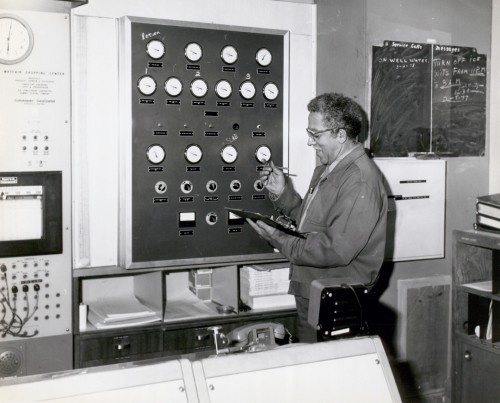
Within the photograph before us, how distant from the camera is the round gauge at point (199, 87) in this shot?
3.28m

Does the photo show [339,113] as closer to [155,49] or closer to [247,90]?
[247,90]

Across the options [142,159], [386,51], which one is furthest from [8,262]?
[386,51]

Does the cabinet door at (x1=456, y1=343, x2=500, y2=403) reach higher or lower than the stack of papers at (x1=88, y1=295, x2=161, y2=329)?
lower

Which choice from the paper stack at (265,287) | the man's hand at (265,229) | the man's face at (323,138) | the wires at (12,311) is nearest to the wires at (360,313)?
the man's hand at (265,229)

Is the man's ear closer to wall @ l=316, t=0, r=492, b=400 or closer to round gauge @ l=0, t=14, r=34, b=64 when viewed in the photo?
wall @ l=316, t=0, r=492, b=400

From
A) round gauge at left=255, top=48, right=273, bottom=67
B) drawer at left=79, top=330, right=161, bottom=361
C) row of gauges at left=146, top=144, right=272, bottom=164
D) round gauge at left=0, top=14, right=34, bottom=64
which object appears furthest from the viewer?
round gauge at left=255, top=48, right=273, bottom=67

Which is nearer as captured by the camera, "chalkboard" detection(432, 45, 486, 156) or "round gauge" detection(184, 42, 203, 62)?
"round gauge" detection(184, 42, 203, 62)

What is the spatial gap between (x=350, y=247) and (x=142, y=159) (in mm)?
1256

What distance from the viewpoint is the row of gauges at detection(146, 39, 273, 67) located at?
3.17 meters

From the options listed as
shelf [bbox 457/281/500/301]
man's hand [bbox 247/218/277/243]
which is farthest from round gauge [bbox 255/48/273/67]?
shelf [bbox 457/281/500/301]

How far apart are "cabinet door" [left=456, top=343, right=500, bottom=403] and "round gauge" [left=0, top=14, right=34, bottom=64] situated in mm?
2994

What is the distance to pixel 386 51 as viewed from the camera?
350 cm

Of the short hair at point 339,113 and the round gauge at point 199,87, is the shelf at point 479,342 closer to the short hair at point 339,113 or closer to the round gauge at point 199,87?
the short hair at point 339,113

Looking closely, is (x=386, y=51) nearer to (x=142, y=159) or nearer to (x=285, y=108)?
(x=285, y=108)
